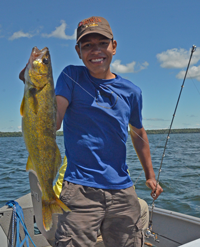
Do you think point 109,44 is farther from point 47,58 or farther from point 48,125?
point 48,125

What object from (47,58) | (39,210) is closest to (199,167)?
(39,210)

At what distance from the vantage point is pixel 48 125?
1884 millimetres

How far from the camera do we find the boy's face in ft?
8.14

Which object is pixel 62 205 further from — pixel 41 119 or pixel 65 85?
pixel 65 85

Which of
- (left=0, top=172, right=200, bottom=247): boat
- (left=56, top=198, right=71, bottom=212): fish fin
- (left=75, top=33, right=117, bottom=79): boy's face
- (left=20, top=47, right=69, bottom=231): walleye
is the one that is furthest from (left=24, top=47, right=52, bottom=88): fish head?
(left=0, top=172, right=200, bottom=247): boat

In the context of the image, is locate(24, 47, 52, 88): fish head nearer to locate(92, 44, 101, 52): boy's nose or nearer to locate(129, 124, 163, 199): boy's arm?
locate(92, 44, 101, 52): boy's nose

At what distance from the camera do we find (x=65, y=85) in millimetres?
2311

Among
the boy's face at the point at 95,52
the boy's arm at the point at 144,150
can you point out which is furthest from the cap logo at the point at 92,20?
the boy's arm at the point at 144,150

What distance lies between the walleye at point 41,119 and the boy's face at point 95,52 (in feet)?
2.09

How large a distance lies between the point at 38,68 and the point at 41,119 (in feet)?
1.19

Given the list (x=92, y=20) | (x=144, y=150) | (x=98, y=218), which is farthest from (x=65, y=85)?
(x=144, y=150)

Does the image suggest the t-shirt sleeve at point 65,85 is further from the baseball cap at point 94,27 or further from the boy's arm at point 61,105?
the baseball cap at point 94,27

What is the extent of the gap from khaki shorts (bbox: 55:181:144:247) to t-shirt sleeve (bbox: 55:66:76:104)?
2.55ft

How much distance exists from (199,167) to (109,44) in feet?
48.5
